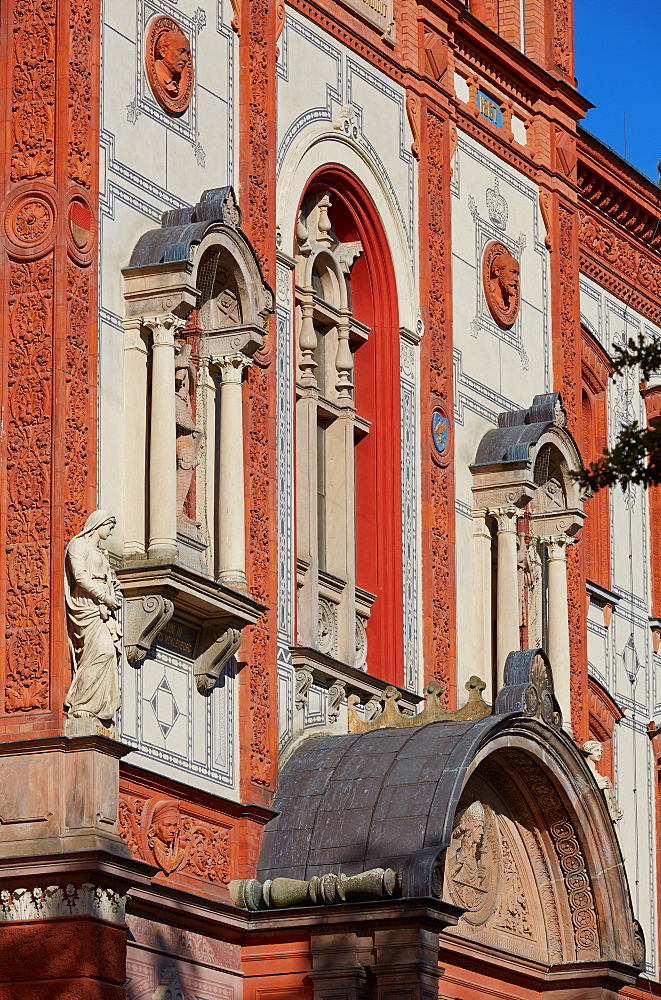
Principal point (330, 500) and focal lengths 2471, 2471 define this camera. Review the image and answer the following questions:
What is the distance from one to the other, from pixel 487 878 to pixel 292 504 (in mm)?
4021

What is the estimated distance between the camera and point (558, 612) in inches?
1038

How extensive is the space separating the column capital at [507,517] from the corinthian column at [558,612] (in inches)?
40.7

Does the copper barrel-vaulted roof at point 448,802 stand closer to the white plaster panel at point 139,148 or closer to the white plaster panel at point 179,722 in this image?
the white plaster panel at point 179,722

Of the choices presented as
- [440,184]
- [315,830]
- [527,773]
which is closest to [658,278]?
[440,184]

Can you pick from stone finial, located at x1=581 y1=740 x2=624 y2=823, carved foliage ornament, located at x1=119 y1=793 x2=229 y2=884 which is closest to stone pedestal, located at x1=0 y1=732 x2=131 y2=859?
carved foliage ornament, located at x1=119 y1=793 x2=229 y2=884

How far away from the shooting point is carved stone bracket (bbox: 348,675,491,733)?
71.1 feet

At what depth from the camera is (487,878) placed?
23062 millimetres

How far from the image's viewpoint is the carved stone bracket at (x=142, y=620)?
18938 mm

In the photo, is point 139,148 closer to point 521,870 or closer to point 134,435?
point 134,435

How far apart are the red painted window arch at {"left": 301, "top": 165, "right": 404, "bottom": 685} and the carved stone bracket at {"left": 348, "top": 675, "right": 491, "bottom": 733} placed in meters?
1.14

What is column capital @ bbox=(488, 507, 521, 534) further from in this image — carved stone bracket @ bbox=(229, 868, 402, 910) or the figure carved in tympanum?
the figure carved in tympanum

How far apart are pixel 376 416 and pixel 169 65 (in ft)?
16.3

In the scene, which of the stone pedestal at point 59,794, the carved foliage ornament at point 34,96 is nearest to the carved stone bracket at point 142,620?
the stone pedestal at point 59,794

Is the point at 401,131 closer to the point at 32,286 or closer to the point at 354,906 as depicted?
the point at 32,286
